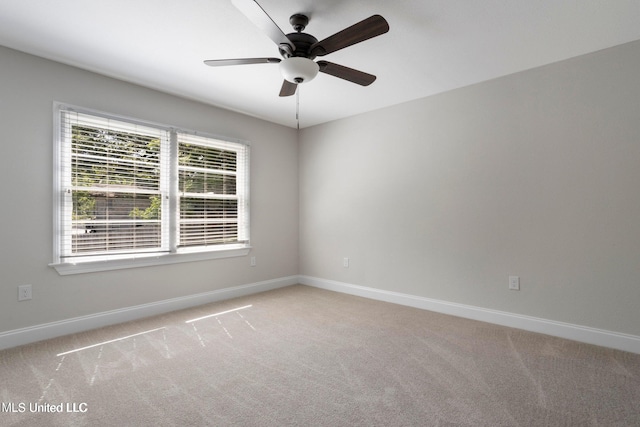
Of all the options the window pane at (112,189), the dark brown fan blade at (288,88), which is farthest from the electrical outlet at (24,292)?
the dark brown fan blade at (288,88)

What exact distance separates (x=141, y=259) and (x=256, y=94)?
220 cm

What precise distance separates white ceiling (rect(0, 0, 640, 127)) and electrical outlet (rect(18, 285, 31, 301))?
6.56 ft

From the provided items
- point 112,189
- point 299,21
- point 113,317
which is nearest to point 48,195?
point 112,189

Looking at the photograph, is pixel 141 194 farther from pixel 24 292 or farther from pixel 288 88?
pixel 288 88

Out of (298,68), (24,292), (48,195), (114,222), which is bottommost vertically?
(24,292)

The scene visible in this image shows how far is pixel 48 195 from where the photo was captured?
9.15 feet

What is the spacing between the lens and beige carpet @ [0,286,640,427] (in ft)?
5.68

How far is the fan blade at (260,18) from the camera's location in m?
1.66

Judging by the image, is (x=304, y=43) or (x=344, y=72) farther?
(x=344, y=72)

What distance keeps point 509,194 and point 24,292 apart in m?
4.48

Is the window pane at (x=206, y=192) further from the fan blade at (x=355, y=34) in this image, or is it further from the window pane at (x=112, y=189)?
the fan blade at (x=355, y=34)

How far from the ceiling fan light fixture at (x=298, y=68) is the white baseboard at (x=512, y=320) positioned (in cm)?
280

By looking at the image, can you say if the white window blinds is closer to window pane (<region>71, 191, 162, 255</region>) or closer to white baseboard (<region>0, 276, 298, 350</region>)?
window pane (<region>71, 191, 162, 255</region>)

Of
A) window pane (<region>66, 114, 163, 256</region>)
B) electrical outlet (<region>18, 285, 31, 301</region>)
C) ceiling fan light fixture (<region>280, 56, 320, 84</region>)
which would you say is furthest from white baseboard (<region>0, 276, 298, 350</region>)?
ceiling fan light fixture (<region>280, 56, 320, 84</region>)
